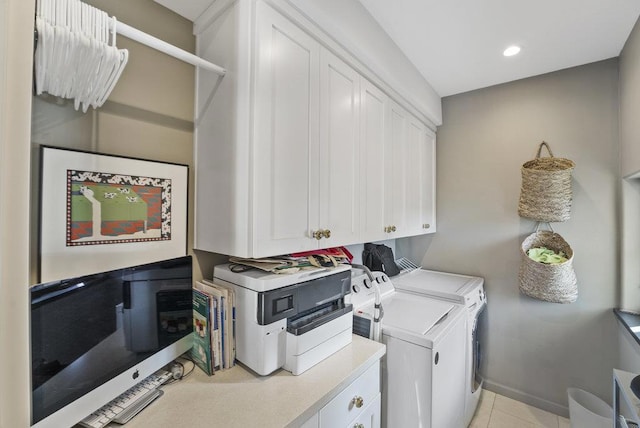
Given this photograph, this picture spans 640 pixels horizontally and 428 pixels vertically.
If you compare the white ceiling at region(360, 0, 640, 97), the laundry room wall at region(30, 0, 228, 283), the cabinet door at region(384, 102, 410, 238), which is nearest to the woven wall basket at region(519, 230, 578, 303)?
the cabinet door at region(384, 102, 410, 238)

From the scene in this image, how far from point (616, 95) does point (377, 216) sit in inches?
77.1

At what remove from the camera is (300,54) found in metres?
1.21

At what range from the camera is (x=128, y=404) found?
881mm

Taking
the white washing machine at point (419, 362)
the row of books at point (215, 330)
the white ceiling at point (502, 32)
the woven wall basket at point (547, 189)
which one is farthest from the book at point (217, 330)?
the woven wall basket at point (547, 189)

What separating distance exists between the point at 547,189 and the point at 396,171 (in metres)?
1.13

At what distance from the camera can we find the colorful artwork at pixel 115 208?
96 centimetres

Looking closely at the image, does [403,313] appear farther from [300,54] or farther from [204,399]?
[300,54]

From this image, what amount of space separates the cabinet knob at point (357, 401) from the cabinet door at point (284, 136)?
2.16 ft

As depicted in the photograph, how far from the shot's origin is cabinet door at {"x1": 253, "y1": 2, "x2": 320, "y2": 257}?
1.06 meters

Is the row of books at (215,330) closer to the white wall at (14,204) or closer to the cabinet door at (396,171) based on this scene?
the white wall at (14,204)

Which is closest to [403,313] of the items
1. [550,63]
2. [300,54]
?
[300,54]

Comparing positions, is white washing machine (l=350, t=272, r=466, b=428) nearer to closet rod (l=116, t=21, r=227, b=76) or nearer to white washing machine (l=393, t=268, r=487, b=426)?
white washing machine (l=393, t=268, r=487, b=426)

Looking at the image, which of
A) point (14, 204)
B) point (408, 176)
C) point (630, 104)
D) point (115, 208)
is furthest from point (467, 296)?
point (14, 204)

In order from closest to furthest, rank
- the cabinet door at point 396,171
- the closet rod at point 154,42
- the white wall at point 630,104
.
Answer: the closet rod at point 154,42, the white wall at point 630,104, the cabinet door at point 396,171
